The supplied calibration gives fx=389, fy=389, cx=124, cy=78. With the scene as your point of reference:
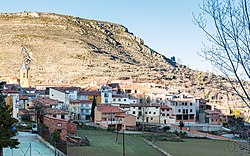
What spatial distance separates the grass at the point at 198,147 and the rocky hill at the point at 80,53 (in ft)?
71.8

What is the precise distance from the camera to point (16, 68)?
7719 cm

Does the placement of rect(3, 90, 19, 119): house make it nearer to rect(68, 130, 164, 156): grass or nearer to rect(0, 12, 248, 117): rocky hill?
rect(68, 130, 164, 156): grass

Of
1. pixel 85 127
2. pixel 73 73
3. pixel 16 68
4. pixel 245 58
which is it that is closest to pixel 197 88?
pixel 73 73

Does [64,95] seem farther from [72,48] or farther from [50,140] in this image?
[72,48]

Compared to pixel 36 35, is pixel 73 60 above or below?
below

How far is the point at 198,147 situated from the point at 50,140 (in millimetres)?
11890

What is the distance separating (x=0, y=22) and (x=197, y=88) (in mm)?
68584

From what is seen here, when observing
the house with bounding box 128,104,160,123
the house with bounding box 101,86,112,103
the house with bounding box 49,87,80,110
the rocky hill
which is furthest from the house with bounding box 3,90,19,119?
the rocky hill

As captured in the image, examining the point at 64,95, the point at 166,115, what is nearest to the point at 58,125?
the point at 64,95

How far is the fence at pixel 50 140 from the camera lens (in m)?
19.0

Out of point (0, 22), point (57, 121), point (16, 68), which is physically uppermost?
point (0, 22)

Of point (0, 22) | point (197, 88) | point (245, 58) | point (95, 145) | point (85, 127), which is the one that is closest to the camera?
point (245, 58)

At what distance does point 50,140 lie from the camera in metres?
20.0

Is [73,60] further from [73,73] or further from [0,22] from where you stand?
[0,22]
